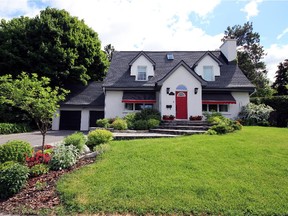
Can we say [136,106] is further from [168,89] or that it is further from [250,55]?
[250,55]

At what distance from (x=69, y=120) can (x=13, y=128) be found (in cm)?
599

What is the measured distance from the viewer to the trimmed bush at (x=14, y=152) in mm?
7992

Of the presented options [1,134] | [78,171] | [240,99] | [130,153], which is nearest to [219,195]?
[130,153]

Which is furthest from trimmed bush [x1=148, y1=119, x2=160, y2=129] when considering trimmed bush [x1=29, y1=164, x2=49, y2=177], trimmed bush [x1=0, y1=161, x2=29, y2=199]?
trimmed bush [x1=0, y1=161, x2=29, y2=199]

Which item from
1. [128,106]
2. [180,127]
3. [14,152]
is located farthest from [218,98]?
[14,152]

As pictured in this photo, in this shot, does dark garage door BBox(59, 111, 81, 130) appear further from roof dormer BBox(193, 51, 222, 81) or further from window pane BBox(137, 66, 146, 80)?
roof dormer BBox(193, 51, 222, 81)

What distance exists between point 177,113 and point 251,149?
1071cm

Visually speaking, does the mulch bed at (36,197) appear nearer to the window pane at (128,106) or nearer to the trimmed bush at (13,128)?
the window pane at (128,106)

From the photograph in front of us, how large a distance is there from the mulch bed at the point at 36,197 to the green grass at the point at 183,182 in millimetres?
340

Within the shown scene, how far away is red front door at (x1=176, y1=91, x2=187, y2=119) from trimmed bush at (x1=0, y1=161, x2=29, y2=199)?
15.3 m

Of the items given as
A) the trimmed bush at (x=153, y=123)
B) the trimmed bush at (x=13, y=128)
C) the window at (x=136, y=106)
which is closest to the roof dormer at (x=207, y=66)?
the window at (x=136, y=106)

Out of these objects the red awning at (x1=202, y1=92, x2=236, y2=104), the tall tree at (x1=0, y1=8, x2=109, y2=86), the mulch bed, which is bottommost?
the mulch bed

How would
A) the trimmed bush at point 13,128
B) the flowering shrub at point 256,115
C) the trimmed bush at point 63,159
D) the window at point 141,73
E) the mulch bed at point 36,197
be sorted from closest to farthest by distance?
the mulch bed at point 36,197
the trimmed bush at point 63,159
the flowering shrub at point 256,115
the trimmed bush at point 13,128
the window at point 141,73

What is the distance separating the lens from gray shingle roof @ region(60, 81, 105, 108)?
79.6 feet
